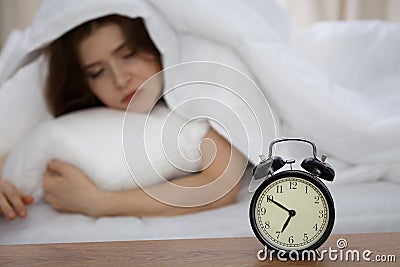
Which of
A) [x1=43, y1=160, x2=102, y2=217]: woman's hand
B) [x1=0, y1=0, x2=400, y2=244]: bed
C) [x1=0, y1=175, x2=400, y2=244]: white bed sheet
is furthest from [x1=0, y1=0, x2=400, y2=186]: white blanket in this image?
[x1=43, y1=160, x2=102, y2=217]: woman's hand

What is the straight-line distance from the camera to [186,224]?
41.9 inches

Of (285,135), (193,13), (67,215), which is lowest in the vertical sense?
(67,215)

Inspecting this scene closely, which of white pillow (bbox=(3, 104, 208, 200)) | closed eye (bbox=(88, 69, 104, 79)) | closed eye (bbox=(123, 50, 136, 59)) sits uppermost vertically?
closed eye (bbox=(123, 50, 136, 59))

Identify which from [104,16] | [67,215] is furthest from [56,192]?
[104,16]

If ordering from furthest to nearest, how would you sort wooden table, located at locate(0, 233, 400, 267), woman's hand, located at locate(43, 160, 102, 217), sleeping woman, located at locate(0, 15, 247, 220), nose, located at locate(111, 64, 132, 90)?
nose, located at locate(111, 64, 132, 90)
woman's hand, located at locate(43, 160, 102, 217)
sleeping woman, located at locate(0, 15, 247, 220)
wooden table, located at locate(0, 233, 400, 267)

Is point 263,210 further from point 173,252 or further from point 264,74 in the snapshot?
point 264,74

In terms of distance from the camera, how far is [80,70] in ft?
4.88

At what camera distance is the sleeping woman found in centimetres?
101

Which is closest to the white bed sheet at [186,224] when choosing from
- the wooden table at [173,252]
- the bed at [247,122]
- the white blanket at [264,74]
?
the bed at [247,122]

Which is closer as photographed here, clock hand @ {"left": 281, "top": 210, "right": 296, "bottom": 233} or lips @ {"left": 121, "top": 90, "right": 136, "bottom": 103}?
clock hand @ {"left": 281, "top": 210, "right": 296, "bottom": 233}

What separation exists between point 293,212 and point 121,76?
0.66 metres

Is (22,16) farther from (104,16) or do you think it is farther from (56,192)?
(56,192)

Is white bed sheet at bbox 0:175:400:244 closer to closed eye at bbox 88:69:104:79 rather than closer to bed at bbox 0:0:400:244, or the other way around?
bed at bbox 0:0:400:244

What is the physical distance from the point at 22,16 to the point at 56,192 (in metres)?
1.65
